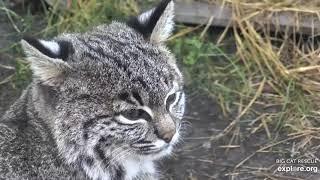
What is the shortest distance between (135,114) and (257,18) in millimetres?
2371

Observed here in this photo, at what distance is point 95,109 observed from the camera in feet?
11.8

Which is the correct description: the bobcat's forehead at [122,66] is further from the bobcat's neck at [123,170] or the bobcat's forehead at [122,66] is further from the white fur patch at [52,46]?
the bobcat's neck at [123,170]

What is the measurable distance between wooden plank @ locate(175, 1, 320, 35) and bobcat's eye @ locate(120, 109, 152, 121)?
232cm

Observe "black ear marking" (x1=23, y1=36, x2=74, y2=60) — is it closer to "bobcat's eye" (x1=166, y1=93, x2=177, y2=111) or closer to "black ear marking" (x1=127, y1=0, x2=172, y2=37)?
"black ear marking" (x1=127, y1=0, x2=172, y2=37)

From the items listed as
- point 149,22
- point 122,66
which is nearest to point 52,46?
point 122,66

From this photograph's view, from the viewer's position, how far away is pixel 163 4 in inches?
151

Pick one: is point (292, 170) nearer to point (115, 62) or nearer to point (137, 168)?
point (137, 168)

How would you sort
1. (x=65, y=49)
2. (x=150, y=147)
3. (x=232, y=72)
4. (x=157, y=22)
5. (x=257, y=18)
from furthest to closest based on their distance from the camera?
(x=257, y=18) < (x=232, y=72) < (x=157, y=22) < (x=150, y=147) < (x=65, y=49)

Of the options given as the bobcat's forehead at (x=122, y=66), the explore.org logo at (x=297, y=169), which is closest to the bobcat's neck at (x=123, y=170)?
the bobcat's forehead at (x=122, y=66)

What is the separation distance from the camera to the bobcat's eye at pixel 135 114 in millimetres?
3610

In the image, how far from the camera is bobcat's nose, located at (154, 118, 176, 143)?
363 centimetres

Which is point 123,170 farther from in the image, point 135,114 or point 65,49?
point 65,49

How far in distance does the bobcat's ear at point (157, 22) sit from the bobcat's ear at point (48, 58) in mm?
489

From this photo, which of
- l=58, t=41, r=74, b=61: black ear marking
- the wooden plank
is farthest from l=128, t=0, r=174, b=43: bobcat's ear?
the wooden plank
